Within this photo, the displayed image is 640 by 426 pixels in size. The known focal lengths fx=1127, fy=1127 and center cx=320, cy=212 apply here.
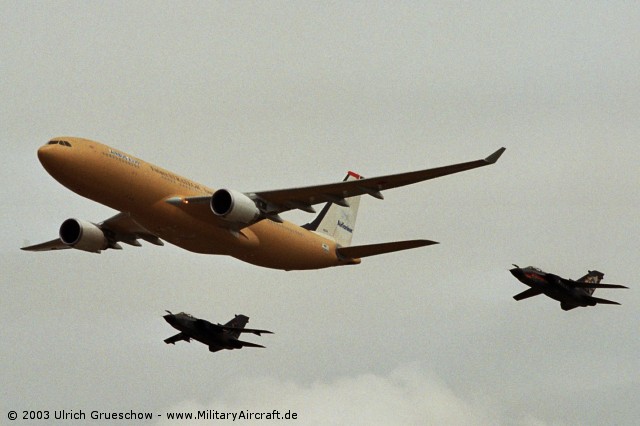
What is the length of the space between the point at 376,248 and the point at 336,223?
8.09 metres

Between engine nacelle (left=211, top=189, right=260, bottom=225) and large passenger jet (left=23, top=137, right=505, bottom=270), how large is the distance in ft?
0.15

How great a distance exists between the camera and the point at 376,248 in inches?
2301

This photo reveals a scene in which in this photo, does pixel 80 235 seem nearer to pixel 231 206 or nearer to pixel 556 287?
Answer: pixel 231 206

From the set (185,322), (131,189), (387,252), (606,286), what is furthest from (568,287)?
(131,189)

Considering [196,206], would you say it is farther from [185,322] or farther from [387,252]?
[185,322]

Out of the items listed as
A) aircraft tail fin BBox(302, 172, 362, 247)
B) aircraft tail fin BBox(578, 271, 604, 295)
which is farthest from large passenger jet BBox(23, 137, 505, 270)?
aircraft tail fin BBox(578, 271, 604, 295)

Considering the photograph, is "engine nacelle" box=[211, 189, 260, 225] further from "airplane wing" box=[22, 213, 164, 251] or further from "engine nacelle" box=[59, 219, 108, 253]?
"engine nacelle" box=[59, 219, 108, 253]

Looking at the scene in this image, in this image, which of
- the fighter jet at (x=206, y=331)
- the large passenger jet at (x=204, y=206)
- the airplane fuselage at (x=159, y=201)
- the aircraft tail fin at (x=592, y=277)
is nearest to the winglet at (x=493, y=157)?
the large passenger jet at (x=204, y=206)

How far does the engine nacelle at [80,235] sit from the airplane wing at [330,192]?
928 centimetres

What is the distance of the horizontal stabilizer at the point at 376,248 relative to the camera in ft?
182

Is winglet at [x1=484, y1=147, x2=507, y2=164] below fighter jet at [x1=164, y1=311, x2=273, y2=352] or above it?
above

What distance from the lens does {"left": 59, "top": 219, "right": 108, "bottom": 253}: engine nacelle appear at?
60219mm

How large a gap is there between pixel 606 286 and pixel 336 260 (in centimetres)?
1434

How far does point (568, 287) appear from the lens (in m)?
64.6
